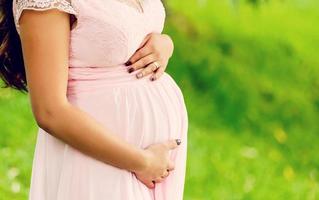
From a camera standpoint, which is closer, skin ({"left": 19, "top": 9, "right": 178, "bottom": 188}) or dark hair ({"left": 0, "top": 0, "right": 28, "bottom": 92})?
skin ({"left": 19, "top": 9, "right": 178, "bottom": 188})

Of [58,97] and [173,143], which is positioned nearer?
[58,97]

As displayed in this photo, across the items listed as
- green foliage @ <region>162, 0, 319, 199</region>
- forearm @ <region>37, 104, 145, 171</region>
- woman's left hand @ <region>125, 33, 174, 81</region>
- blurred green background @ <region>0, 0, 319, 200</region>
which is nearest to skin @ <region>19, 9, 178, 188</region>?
forearm @ <region>37, 104, 145, 171</region>

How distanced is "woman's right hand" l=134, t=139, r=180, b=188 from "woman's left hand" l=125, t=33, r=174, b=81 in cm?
19

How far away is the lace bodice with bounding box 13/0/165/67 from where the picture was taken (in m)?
2.32

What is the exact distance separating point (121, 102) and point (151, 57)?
23 centimetres

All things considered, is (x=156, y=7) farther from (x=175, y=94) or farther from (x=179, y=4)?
(x=179, y=4)

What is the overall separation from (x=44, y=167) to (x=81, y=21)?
401mm

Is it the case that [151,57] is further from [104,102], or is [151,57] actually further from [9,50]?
[9,50]

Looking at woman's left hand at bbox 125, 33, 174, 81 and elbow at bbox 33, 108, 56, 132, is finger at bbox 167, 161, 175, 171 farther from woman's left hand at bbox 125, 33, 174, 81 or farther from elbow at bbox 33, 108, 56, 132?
elbow at bbox 33, 108, 56, 132

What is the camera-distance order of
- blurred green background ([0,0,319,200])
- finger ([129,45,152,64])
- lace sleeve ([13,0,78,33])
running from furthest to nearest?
1. blurred green background ([0,0,319,200])
2. finger ([129,45,152,64])
3. lace sleeve ([13,0,78,33])

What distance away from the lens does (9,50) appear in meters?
2.54

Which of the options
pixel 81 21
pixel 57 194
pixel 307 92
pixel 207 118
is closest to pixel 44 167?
pixel 57 194

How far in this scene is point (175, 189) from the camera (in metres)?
2.58

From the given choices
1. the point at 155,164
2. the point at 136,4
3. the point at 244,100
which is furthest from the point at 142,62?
the point at 244,100
